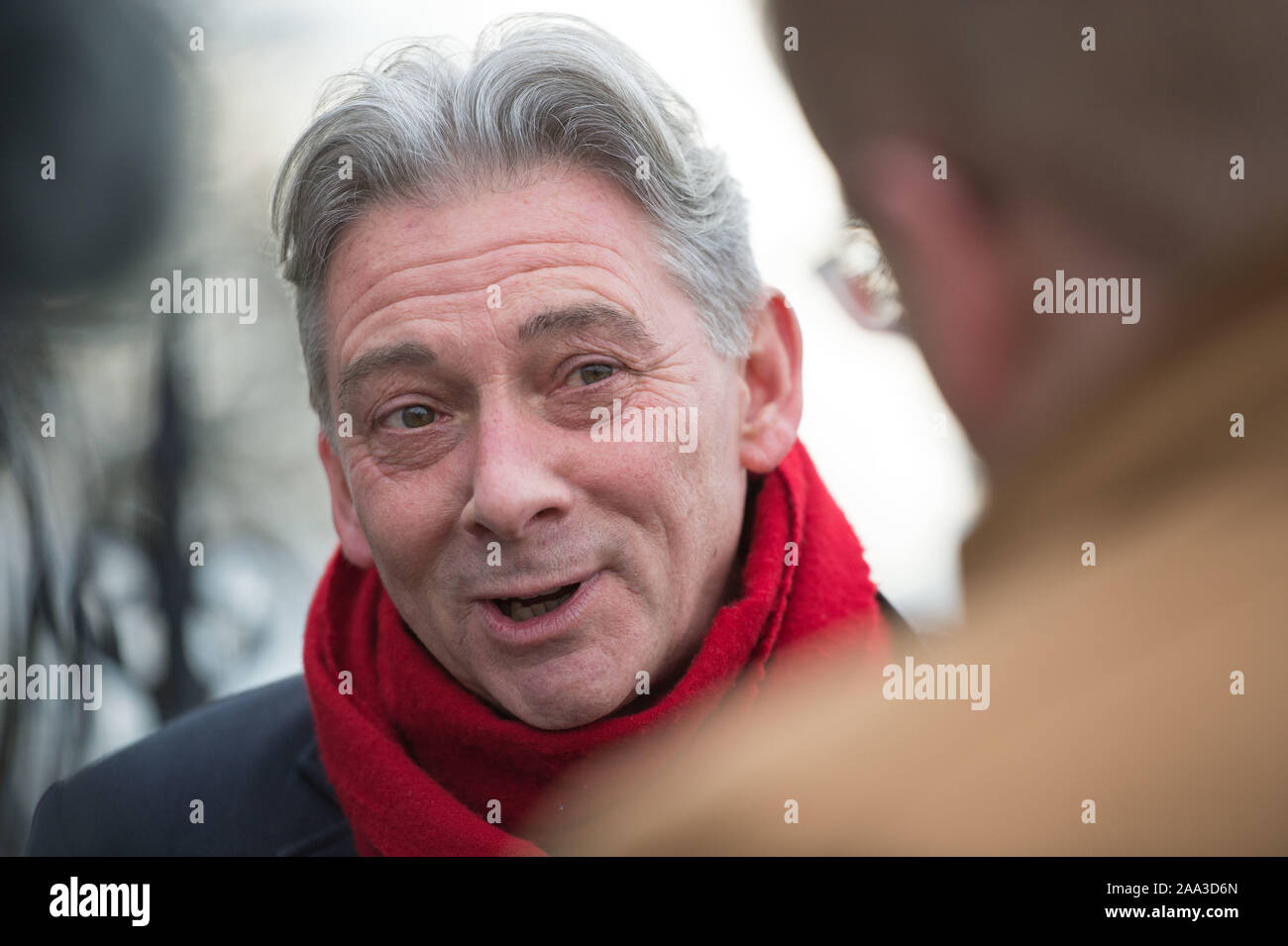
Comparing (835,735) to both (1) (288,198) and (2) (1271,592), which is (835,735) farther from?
(1) (288,198)

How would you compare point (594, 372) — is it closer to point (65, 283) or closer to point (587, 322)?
point (587, 322)

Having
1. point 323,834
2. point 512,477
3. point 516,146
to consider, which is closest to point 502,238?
point 516,146

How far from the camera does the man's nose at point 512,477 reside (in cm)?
159

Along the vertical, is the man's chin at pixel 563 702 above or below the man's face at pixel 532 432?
below

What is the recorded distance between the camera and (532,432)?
1.63 m

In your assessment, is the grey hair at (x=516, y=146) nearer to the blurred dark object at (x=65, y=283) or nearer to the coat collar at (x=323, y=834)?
the blurred dark object at (x=65, y=283)

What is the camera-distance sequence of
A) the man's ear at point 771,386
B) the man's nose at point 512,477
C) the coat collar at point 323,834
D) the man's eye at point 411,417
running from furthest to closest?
the coat collar at point 323,834, the man's ear at point 771,386, the man's eye at point 411,417, the man's nose at point 512,477

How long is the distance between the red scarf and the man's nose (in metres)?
0.34

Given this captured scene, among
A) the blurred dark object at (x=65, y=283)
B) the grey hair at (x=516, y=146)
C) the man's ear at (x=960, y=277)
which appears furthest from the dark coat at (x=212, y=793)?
the man's ear at (x=960, y=277)

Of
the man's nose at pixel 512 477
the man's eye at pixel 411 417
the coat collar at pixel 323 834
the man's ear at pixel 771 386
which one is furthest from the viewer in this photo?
the coat collar at pixel 323 834

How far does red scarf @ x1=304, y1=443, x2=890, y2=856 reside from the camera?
1.72 m

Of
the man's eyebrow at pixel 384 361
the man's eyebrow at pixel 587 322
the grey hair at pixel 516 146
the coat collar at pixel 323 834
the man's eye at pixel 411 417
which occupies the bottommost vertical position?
the coat collar at pixel 323 834

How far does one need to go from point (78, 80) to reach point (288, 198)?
2.08 feet

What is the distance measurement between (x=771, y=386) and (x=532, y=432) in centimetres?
45
